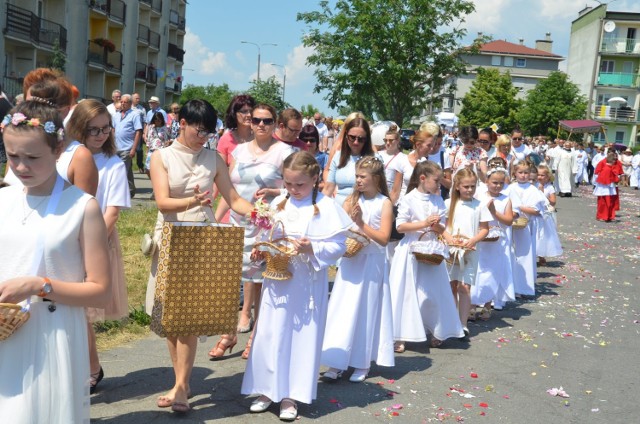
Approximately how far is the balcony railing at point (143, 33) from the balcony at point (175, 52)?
27.0ft

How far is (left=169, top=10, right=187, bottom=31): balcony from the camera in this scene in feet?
216

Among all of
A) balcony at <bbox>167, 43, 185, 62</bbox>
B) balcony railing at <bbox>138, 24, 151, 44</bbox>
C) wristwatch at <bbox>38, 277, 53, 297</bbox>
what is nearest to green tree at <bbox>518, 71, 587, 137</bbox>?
balcony at <bbox>167, 43, 185, 62</bbox>

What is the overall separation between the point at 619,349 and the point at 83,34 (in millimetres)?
41626

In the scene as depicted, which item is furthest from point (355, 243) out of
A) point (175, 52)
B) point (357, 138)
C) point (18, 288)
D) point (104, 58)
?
point (175, 52)

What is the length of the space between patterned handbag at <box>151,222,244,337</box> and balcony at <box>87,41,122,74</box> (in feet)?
141

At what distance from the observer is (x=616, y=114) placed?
76750 mm

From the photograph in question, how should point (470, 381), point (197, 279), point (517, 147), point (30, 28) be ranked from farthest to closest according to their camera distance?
point (30, 28)
point (517, 147)
point (470, 381)
point (197, 279)

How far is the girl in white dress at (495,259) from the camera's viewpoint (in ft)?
28.6

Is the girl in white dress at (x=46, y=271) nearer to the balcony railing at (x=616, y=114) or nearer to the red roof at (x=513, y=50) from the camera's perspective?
the balcony railing at (x=616, y=114)

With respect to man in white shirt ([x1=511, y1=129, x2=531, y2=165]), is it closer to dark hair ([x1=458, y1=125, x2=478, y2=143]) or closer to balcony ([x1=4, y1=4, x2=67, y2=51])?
dark hair ([x1=458, y1=125, x2=478, y2=143])

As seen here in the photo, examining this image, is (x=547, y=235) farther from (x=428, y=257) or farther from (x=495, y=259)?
(x=428, y=257)

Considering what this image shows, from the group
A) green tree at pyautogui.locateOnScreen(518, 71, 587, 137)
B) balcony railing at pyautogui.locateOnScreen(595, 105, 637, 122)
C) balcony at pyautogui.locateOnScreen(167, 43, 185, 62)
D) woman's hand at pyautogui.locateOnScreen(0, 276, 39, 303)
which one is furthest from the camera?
balcony railing at pyautogui.locateOnScreen(595, 105, 637, 122)

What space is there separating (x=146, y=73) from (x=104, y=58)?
10298 millimetres

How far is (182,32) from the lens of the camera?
6931cm
